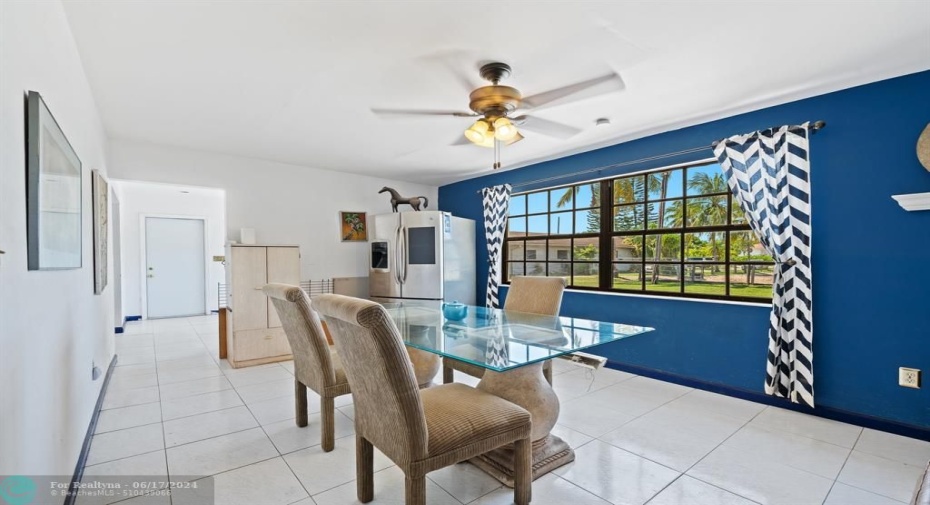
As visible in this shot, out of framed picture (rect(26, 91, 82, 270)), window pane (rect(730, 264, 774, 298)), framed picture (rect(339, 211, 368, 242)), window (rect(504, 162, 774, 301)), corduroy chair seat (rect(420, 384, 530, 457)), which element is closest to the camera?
framed picture (rect(26, 91, 82, 270))

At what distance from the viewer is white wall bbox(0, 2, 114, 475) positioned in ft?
3.56

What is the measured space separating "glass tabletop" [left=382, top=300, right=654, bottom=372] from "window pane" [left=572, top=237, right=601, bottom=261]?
1574 mm

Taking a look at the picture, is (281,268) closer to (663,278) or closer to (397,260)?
(397,260)

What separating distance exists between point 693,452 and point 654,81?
220cm

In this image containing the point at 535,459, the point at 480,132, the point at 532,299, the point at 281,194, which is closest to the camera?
the point at 535,459

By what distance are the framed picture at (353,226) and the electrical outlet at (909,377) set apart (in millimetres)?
4998

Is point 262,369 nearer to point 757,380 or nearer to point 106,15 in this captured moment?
point 106,15

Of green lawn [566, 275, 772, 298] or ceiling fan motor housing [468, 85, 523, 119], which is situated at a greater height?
ceiling fan motor housing [468, 85, 523, 119]

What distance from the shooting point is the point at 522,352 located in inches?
71.7

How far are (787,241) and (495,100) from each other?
2271 millimetres

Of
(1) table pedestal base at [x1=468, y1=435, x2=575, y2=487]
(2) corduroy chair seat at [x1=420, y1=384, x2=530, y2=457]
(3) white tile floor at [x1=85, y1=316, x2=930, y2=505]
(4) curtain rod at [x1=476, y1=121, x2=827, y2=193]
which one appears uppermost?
(4) curtain rod at [x1=476, y1=121, x2=827, y2=193]

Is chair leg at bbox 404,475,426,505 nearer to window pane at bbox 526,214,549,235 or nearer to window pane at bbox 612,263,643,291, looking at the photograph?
window pane at bbox 612,263,643,291

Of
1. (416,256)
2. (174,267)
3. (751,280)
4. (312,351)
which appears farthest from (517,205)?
(174,267)

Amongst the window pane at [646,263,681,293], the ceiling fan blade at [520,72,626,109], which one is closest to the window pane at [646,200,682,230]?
the window pane at [646,263,681,293]
